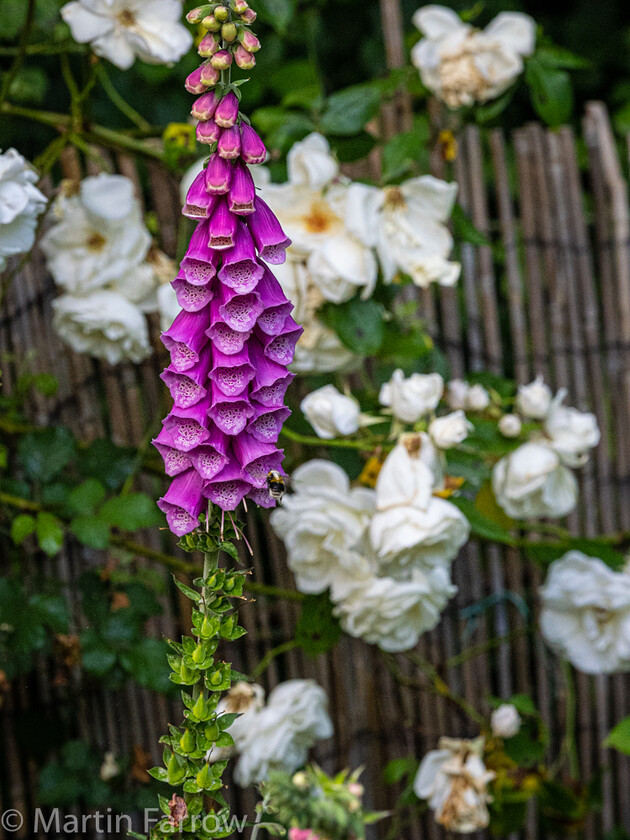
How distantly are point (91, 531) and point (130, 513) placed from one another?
5 cm

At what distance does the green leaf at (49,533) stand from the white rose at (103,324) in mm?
Answer: 231

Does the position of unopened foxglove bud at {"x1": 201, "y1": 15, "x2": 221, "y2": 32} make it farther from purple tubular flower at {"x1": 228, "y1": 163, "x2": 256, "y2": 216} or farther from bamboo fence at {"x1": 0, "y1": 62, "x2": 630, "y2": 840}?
bamboo fence at {"x1": 0, "y1": 62, "x2": 630, "y2": 840}

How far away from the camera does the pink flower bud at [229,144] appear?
20.1 inches

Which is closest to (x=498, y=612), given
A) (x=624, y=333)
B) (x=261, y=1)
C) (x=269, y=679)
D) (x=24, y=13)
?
(x=269, y=679)

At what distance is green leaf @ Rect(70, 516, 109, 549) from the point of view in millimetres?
1036

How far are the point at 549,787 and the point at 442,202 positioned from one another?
96 cm

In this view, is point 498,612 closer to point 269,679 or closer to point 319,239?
Result: point 269,679

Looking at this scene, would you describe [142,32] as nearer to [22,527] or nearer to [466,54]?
[466,54]

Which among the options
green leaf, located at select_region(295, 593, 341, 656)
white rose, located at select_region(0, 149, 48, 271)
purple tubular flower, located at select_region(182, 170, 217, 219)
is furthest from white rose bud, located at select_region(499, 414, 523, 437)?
purple tubular flower, located at select_region(182, 170, 217, 219)

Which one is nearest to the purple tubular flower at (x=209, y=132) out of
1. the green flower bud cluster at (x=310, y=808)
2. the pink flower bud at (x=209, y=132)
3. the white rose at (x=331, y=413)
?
the pink flower bud at (x=209, y=132)

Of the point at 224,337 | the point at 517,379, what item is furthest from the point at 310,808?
the point at 517,379

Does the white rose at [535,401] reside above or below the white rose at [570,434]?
above

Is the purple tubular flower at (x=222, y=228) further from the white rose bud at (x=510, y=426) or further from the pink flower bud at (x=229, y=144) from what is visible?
the white rose bud at (x=510, y=426)

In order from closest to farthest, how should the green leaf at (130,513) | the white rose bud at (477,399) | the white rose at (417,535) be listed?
the white rose at (417,535) < the green leaf at (130,513) < the white rose bud at (477,399)
